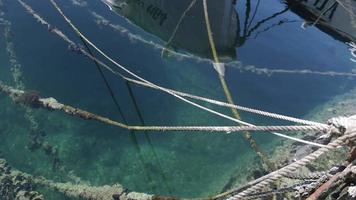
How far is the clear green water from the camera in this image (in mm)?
6020

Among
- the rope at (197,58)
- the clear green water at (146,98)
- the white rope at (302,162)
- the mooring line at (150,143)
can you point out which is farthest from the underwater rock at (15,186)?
the rope at (197,58)

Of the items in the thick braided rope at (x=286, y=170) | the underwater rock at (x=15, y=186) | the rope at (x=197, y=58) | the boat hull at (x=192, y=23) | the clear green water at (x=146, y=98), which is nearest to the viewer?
the thick braided rope at (x=286, y=170)

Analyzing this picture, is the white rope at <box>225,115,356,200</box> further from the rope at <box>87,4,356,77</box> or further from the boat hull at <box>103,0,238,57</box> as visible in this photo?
the rope at <box>87,4,356,77</box>

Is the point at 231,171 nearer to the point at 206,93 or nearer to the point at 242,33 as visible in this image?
the point at 206,93

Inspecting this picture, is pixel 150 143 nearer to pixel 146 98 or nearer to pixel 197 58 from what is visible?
pixel 146 98

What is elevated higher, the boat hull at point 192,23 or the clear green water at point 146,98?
the boat hull at point 192,23

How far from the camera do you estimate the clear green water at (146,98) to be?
6.02 m

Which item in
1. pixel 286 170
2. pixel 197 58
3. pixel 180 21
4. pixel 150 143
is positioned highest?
pixel 286 170

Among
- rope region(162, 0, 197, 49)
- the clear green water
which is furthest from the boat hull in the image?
the clear green water

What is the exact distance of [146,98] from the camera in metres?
7.16

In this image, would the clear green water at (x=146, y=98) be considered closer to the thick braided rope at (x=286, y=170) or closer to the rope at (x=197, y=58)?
the rope at (x=197, y=58)

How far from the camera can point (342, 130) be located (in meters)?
2.50

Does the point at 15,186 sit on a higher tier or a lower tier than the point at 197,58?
lower

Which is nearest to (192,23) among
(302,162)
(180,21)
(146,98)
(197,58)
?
(180,21)
